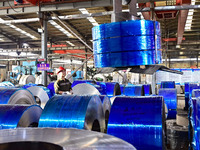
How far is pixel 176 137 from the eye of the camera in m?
5.54

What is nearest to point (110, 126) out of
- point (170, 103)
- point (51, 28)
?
point (170, 103)

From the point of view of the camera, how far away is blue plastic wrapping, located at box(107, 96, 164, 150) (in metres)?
2.59

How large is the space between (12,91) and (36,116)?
1366mm

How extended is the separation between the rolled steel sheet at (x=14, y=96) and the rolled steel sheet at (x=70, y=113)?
1.45 meters

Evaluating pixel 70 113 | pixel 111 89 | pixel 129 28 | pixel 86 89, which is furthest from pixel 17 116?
pixel 111 89

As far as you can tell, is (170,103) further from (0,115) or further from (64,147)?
(64,147)

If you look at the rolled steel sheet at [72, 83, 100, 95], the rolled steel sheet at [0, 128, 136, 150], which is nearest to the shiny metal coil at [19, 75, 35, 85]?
the rolled steel sheet at [72, 83, 100, 95]

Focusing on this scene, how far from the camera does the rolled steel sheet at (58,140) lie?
1.35 m

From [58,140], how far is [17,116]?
5.15 ft

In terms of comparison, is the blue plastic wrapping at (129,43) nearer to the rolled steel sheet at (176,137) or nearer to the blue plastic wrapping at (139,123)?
the blue plastic wrapping at (139,123)

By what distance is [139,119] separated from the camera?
267cm

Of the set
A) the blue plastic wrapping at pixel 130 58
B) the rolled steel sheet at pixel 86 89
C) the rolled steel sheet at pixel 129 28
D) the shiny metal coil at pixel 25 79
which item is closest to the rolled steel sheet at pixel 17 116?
the blue plastic wrapping at pixel 130 58

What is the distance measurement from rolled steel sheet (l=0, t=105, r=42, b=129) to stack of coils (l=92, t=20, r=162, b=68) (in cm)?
142

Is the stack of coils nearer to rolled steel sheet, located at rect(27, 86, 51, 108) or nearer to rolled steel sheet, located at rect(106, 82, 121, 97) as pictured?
rolled steel sheet, located at rect(27, 86, 51, 108)
